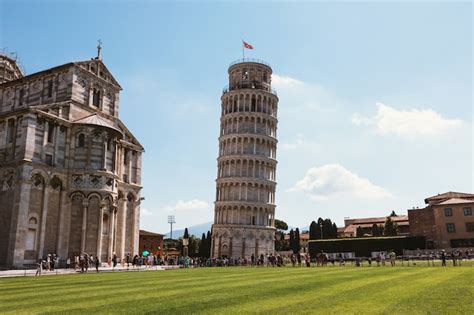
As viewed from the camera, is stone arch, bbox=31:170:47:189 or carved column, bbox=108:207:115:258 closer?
stone arch, bbox=31:170:47:189

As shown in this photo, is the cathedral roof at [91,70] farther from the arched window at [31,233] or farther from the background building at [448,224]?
the background building at [448,224]

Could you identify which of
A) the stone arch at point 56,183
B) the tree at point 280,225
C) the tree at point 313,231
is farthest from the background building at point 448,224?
the tree at point 280,225

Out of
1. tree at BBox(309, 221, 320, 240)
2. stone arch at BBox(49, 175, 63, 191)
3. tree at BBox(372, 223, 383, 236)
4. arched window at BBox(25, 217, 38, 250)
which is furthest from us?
tree at BBox(309, 221, 320, 240)

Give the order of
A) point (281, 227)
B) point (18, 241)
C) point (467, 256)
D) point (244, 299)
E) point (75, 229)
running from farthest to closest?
point (281, 227), point (467, 256), point (75, 229), point (18, 241), point (244, 299)

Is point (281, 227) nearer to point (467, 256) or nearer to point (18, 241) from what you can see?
point (467, 256)

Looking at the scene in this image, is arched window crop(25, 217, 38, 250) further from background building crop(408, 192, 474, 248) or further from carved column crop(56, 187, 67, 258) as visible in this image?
background building crop(408, 192, 474, 248)

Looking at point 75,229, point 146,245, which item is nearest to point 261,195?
point 146,245

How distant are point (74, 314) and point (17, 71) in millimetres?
62574

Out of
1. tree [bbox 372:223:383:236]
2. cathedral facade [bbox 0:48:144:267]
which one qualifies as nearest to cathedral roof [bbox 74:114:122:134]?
cathedral facade [bbox 0:48:144:267]

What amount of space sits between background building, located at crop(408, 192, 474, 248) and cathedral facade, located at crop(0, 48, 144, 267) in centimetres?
5041

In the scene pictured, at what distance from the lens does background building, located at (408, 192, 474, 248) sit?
225ft

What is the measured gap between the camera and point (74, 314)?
1074 cm

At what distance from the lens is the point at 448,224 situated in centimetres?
7000

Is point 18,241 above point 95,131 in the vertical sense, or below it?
below
